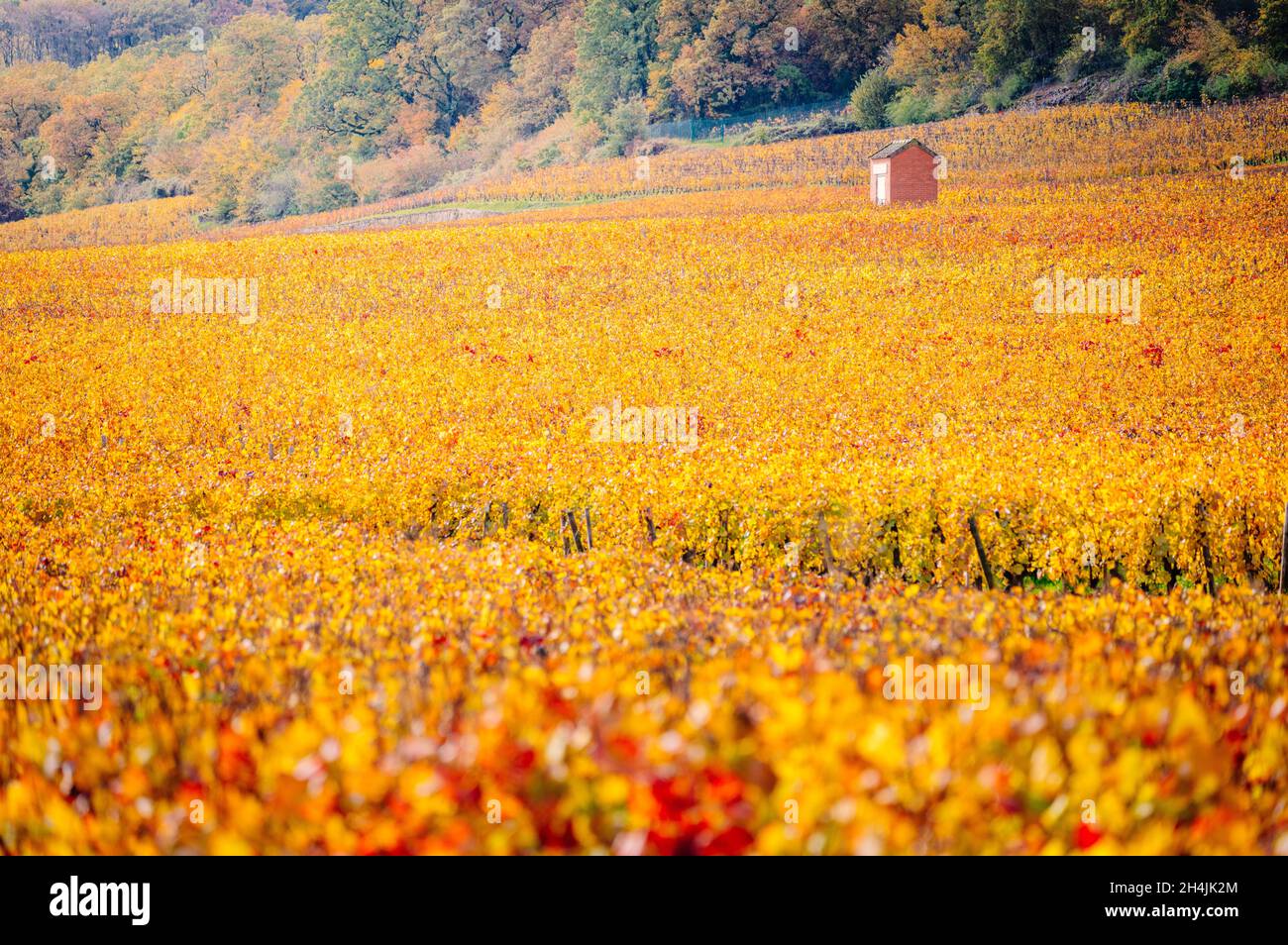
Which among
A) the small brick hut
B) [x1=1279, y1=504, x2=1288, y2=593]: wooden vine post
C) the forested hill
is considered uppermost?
the forested hill

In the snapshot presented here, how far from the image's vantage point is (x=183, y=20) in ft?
277

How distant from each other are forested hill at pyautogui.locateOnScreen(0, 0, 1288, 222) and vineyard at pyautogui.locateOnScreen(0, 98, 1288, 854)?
2019 cm

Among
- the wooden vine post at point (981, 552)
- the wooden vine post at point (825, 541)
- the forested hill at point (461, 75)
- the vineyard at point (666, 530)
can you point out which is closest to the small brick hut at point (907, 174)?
the vineyard at point (666, 530)

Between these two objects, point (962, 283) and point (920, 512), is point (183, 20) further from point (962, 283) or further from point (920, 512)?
point (920, 512)

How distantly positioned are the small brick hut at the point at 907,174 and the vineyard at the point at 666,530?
2.39 meters

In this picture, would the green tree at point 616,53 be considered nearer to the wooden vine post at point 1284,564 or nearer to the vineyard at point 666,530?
the vineyard at point 666,530

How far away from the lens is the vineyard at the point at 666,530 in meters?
3.20

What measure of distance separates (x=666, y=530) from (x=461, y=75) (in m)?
75.8

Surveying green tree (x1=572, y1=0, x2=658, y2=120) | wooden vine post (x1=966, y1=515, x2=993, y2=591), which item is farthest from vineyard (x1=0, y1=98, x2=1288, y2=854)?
green tree (x1=572, y1=0, x2=658, y2=120)

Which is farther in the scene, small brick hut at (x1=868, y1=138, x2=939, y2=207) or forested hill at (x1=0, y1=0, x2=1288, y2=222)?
forested hill at (x1=0, y1=0, x2=1288, y2=222)

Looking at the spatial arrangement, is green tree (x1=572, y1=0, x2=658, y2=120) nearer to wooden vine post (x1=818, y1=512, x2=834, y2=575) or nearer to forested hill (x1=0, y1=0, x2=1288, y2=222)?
forested hill (x1=0, y1=0, x2=1288, y2=222)

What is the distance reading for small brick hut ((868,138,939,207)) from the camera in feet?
131

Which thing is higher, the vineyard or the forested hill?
the forested hill

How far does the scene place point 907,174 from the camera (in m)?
40.1
